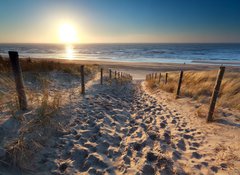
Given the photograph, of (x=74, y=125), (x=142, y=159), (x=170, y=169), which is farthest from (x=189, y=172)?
(x=74, y=125)

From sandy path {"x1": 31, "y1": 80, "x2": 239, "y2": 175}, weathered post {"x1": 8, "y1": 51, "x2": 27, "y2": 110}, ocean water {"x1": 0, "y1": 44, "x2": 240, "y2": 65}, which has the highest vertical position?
weathered post {"x1": 8, "y1": 51, "x2": 27, "y2": 110}

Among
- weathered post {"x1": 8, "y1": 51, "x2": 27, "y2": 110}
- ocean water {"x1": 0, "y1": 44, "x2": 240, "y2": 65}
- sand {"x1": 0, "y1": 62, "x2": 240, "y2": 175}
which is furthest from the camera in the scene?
ocean water {"x1": 0, "y1": 44, "x2": 240, "y2": 65}

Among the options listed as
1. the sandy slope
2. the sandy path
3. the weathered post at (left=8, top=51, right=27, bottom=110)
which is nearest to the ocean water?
the sandy slope

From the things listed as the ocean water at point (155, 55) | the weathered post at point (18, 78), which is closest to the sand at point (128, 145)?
the weathered post at point (18, 78)

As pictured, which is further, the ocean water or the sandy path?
the ocean water

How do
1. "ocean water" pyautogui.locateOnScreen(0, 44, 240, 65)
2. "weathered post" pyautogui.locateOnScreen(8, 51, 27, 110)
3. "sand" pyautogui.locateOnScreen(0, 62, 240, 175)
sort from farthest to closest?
"ocean water" pyautogui.locateOnScreen(0, 44, 240, 65) → "weathered post" pyautogui.locateOnScreen(8, 51, 27, 110) → "sand" pyautogui.locateOnScreen(0, 62, 240, 175)

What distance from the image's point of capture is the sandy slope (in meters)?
2.66

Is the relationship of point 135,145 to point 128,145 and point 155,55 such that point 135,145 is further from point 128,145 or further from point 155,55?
point 155,55

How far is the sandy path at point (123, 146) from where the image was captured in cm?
266

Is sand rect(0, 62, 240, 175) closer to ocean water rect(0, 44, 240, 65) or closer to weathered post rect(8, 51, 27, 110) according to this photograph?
weathered post rect(8, 51, 27, 110)

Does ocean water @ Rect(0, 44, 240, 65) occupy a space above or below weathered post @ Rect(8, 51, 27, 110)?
below

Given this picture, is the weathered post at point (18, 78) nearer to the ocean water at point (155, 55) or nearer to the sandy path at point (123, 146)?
the sandy path at point (123, 146)

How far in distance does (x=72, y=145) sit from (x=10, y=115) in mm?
1674

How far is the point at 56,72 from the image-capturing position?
10.7 meters
